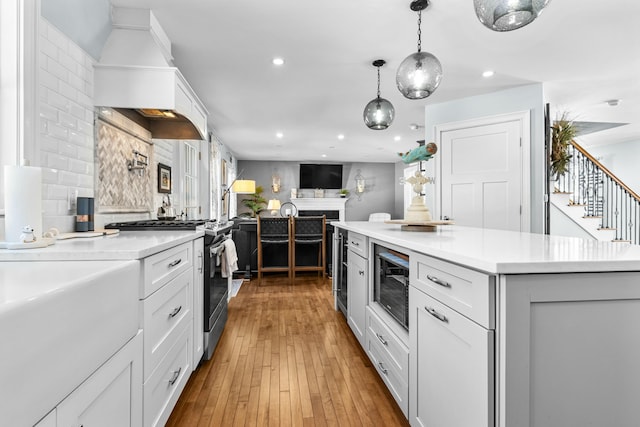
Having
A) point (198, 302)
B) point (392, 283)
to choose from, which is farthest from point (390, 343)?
point (198, 302)

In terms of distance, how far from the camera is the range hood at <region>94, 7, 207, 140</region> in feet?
6.78

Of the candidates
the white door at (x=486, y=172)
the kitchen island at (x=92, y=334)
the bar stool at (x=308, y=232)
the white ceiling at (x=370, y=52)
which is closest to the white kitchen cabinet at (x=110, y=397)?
the kitchen island at (x=92, y=334)

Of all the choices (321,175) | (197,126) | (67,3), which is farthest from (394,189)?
(67,3)

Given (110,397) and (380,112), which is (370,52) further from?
(110,397)

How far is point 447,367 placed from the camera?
46.1 inches

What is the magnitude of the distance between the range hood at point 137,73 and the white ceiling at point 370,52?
0.13m

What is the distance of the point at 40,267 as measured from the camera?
3.29 ft

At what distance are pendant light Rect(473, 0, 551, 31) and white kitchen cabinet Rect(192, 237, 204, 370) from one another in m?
1.90

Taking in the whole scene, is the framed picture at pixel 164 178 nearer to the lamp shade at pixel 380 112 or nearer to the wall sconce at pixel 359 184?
the lamp shade at pixel 380 112

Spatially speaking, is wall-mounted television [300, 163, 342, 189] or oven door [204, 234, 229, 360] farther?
wall-mounted television [300, 163, 342, 189]

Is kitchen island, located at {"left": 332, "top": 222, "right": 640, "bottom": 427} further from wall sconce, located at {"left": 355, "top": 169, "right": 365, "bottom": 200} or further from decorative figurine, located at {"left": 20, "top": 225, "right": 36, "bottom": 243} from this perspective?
wall sconce, located at {"left": 355, "top": 169, "right": 365, "bottom": 200}

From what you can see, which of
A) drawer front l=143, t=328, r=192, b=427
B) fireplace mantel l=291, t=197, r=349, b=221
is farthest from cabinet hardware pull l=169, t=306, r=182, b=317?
fireplace mantel l=291, t=197, r=349, b=221

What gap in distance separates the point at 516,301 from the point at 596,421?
1.39 ft

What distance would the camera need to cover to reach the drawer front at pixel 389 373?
→ 1550mm
